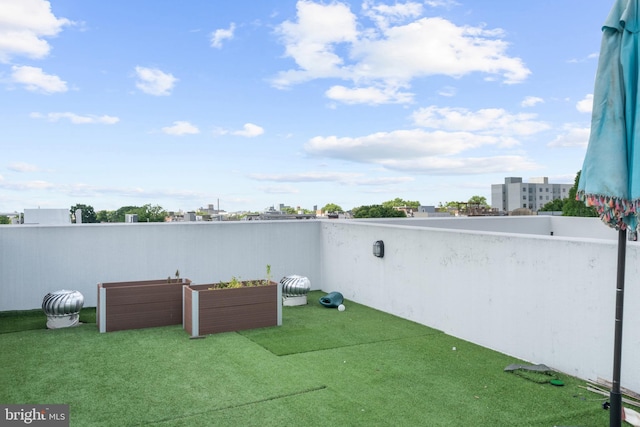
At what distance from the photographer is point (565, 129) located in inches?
518

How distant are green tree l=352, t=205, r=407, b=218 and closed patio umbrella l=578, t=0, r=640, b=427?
41687 mm

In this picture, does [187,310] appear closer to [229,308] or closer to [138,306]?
[229,308]

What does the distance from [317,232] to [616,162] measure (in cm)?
702

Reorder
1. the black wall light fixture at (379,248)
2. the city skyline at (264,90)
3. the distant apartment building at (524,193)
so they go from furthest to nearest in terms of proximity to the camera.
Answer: the distant apartment building at (524,193) < the city skyline at (264,90) < the black wall light fixture at (379,248)

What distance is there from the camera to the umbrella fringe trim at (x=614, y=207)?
2.73m

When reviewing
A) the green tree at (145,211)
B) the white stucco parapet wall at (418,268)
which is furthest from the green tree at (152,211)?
the white stucco parapet wall at (418,268)

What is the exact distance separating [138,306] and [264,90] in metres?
9.29

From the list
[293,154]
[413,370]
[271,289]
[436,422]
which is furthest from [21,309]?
[293,154]

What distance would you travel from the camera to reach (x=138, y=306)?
630cm

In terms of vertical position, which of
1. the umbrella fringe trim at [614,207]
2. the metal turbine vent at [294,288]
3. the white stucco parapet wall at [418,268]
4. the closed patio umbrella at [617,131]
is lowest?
the metal turbine vent at [294,288]

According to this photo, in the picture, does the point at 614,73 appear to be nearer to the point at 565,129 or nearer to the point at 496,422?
the point at 496,422

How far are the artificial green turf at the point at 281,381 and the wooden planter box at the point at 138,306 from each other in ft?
0.63

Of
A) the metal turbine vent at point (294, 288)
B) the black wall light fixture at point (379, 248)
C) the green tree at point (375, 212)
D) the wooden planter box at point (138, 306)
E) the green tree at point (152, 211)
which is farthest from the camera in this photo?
the green tree at point (375, 212)
